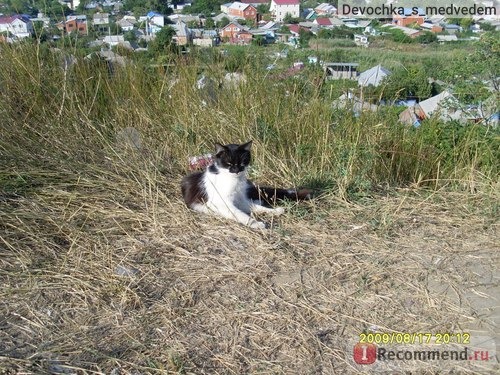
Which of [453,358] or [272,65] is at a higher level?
[272,65]

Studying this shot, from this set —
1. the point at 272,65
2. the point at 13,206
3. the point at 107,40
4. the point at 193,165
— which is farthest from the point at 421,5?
the point at 13,206

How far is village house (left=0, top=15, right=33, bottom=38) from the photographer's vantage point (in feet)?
14.8

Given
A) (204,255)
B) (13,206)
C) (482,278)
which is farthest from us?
(13,206)

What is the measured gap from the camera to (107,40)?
15.6ft

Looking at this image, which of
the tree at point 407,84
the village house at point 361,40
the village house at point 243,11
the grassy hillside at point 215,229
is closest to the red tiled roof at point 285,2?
the village house at point 243,11

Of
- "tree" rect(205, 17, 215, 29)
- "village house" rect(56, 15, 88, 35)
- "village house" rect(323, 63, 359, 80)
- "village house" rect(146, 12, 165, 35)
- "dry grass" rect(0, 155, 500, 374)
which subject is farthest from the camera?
"tree" rect(205, 17, 215, 29)

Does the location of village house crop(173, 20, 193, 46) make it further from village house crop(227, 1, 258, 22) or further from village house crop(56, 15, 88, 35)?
village house crop(227, 1, 258, 22)

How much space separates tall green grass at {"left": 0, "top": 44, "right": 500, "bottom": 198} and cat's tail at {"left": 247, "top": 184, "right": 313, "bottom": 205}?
20 cm

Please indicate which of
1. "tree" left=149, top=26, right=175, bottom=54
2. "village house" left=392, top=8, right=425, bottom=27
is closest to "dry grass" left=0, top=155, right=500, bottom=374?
"tree" left=149, top=26, right=175, bottom=54

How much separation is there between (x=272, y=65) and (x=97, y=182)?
2097 millimetres

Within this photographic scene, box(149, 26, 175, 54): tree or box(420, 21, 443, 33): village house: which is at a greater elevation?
box(149, 26, 175, 54): tree

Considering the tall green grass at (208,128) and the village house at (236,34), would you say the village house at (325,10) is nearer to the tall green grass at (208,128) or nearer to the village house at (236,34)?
the village house at (236,34)

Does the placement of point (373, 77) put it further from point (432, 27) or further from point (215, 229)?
point (432, 27)

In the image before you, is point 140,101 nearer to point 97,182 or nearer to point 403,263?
point 97,182
